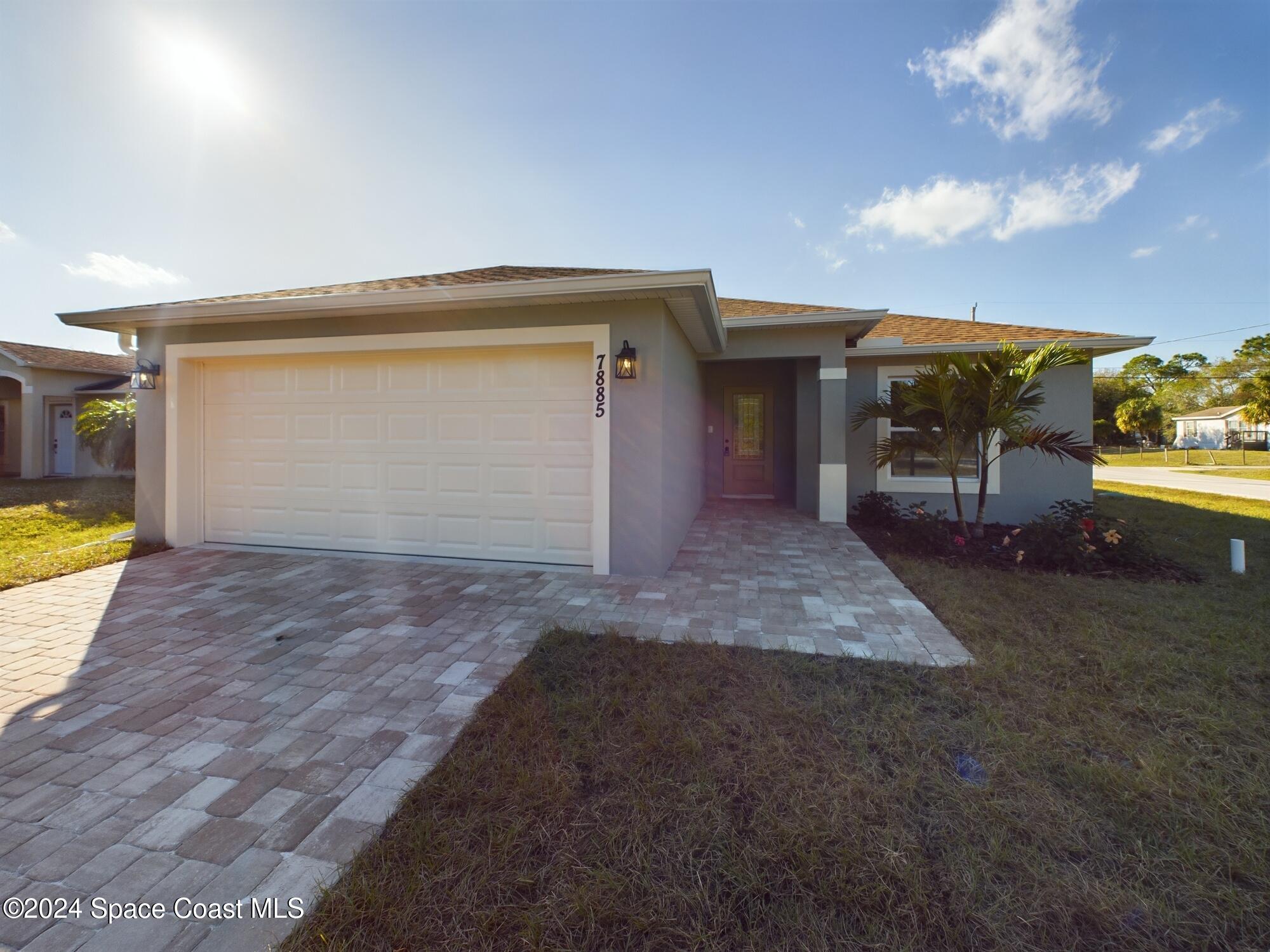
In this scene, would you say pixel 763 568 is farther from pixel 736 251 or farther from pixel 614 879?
pixel 736 251

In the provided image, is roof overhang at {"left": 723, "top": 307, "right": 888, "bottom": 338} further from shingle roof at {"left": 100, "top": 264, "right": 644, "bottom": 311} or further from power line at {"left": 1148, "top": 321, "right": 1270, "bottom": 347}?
power line at {"left": 1148, "top": 321, "right": 1270, "bottom": 347}

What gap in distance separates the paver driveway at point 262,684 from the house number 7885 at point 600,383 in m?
1.70

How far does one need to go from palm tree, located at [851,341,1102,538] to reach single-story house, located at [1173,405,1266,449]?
138 feet

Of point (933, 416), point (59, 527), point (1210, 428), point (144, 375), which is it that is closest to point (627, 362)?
point (933, 416)

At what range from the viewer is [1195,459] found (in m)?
26.6

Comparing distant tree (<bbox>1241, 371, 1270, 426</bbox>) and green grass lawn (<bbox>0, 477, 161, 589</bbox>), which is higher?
distant tree (<bbox>1241, 371, 1270, 426</bbox>)

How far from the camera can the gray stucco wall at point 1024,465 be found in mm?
7855

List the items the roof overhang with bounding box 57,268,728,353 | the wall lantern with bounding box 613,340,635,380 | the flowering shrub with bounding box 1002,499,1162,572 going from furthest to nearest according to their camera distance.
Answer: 1. the flowering shrub with bounding box 1002,499,1162,572
2. the wall lantern with bounding box 613,340,635,380
3. the roof overhang with bounding box 57,268,728,353

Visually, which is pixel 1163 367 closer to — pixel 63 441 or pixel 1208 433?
pixel 1208 433

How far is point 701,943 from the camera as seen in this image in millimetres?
1431

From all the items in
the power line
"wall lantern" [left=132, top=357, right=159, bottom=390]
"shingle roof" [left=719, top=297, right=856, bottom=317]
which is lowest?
"wall lantern" [left=132, top=357, right=159, bottom=390]

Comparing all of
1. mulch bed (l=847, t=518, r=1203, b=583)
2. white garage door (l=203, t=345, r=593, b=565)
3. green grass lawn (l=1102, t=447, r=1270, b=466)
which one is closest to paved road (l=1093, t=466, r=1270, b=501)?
green grass lawn (l=1102, t=447, r=1270, b=466)

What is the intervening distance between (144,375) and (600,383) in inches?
219

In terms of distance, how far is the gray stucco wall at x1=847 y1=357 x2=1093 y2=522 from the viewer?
786 centimetres
